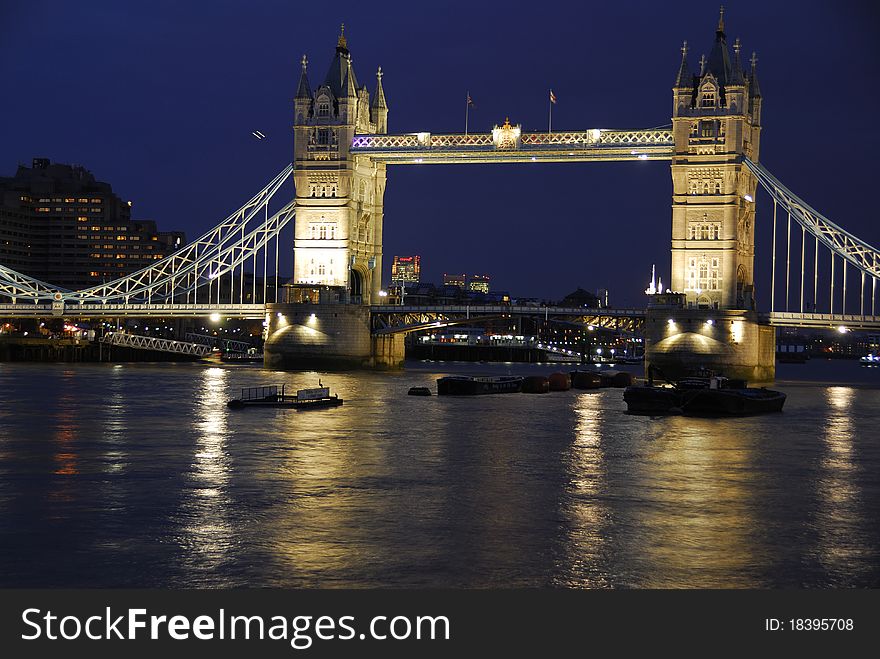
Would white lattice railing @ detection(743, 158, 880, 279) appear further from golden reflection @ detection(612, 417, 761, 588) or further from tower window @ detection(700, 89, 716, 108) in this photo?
golden reflection @ detection(612, 417, 761, 588)

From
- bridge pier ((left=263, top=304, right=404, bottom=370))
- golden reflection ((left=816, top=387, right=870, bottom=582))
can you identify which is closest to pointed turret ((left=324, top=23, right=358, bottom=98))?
bridge pier ((left=263, top=304, right=404, bottom=370))

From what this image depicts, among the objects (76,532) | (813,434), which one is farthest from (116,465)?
(813,434)

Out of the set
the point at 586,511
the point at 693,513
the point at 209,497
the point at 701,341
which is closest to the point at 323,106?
the point at 701,341

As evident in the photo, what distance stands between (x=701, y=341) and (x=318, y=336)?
27886mm

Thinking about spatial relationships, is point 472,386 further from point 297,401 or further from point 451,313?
point 451,313

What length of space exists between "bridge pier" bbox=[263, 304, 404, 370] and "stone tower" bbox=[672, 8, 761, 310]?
23.5m

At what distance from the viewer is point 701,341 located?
266 ft

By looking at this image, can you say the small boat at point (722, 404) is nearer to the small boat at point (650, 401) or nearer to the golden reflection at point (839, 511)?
the small boat at point (650, 401)

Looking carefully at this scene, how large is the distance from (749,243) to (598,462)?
180 ft

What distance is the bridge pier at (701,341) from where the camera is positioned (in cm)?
8075

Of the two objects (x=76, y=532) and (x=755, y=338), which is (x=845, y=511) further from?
(x=755, y=338)

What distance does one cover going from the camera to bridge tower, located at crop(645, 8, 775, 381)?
8144 centimetres

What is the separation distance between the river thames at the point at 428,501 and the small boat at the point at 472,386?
57.1 feet

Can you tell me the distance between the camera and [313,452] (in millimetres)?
37344
